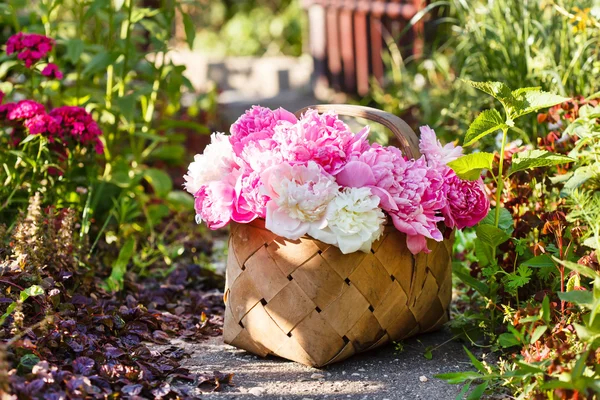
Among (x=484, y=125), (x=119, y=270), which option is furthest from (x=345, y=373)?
(x=119, y=270)

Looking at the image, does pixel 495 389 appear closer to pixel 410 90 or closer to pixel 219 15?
pixel 410 90

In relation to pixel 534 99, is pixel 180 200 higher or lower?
lower

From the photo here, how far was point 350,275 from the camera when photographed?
208cm

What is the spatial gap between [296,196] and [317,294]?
0.29 m

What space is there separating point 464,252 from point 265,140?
1.27m

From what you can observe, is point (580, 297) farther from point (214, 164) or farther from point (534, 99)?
point (214, 164)

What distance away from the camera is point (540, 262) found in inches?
84.4

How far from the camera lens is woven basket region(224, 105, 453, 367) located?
2082 millimetres

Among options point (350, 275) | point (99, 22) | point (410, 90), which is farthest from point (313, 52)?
point (350, 275)

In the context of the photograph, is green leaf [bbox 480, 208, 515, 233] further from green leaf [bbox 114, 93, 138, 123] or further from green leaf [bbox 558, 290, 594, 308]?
green leaf [bbox 114, 93, 138, 123]

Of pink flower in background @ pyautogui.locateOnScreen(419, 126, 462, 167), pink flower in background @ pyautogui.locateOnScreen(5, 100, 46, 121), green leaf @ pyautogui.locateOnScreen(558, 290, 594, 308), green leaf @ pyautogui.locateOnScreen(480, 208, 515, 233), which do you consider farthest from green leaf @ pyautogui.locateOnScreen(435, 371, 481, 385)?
pink flower in background @ pyautogui.locateOnScreen(5, 100, 46, 121)

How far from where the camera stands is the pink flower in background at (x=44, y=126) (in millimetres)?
2652

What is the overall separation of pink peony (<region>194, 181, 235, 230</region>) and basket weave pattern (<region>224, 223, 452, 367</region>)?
0.27 feet

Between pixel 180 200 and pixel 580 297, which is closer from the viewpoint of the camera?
pixel 580 297
